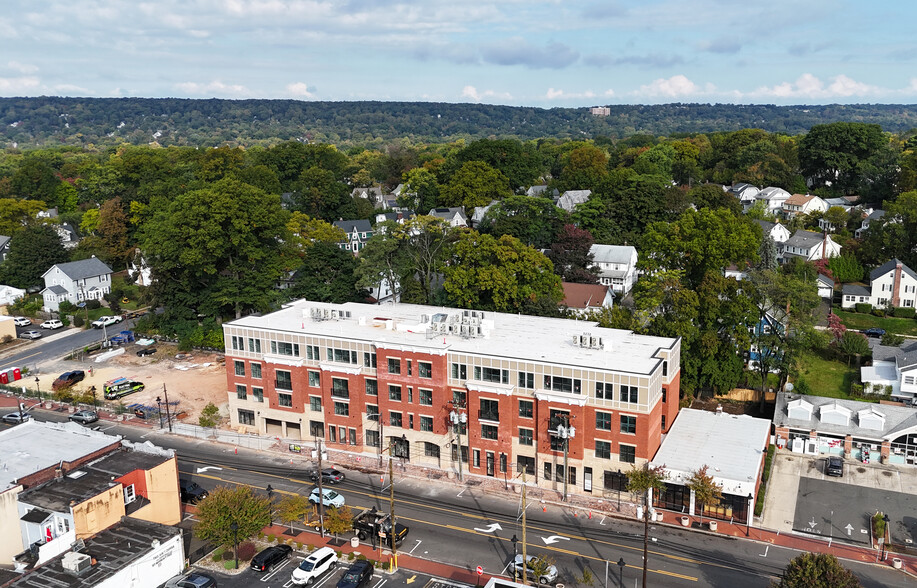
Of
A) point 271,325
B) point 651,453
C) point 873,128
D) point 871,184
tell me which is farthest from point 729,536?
point 873,128

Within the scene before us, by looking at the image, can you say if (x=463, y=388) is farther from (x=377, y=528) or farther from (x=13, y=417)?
(x=13, y=417)

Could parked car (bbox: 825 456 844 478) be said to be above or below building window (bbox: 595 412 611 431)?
below

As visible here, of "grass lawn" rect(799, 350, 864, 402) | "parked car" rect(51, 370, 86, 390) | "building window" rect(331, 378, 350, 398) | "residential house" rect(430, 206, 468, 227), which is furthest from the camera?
"residential house" rect(430, 206, 468, 227)

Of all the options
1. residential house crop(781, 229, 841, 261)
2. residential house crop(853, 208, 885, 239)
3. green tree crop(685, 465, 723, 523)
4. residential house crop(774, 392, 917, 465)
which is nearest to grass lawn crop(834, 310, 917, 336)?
residential house crop(781, 229, 841, 261)

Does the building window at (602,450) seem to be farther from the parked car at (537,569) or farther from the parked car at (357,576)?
the parked car at (357,576)

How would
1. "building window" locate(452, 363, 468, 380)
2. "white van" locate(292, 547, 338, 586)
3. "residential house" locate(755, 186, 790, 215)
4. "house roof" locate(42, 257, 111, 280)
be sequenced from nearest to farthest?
"white van" locate(292, 547, 338, 586) → "building window" locate(452, 363, 468, 380) → "house roof" locate(42, 257, 111, 280) → "residential house" locate(755, 186, 790, 215)

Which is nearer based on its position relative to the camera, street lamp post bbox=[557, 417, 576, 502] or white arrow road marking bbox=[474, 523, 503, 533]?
white arrow road marking bbox=[474, 523, 503, 533]

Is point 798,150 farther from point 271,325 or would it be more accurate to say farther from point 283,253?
point 271,325

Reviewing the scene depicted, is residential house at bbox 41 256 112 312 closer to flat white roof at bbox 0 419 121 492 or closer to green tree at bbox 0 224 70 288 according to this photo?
green tree at bbox 0 224 70 288
